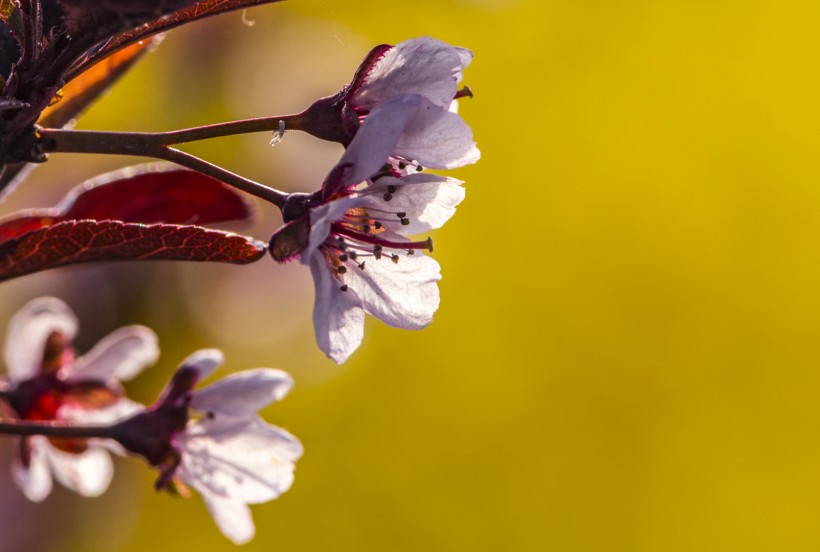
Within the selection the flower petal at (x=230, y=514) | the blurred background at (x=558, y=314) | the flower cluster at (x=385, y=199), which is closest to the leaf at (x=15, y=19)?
the flower cluster at (x=385, y=199)

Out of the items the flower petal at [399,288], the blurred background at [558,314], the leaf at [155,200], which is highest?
the flower petal at [399,288]

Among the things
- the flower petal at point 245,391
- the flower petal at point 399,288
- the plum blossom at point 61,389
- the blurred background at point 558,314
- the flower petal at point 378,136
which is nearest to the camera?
the flower petal at point 378,136

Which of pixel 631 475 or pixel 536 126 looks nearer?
pixel 631 475

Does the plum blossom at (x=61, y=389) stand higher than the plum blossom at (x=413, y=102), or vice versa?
the plum blossom at (x=413, y=102)

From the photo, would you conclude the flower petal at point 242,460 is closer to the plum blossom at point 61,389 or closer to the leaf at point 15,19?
the plum blossom at point 61,389

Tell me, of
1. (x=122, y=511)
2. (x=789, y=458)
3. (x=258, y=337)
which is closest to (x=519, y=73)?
(x=258, y=337)

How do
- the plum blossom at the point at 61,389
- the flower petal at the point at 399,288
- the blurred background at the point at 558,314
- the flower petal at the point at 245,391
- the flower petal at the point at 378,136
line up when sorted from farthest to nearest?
the blurred background at the point at 558,314, the plum blossom at the point at 61,389, the flower petal at the point at 245,391, the flower petal at the point at 399,288, the flower petal at the point at 378,136

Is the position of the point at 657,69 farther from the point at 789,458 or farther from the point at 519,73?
the point at 789,458
